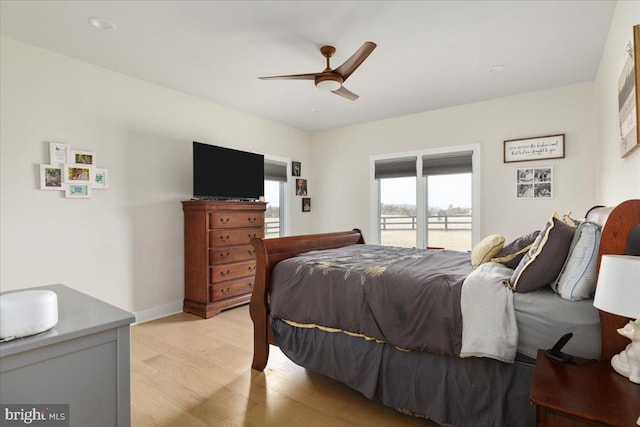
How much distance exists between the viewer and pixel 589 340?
4.75ft

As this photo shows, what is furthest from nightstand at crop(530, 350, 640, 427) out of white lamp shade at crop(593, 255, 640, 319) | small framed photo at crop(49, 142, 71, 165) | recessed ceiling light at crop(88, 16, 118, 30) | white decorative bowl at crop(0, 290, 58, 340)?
small framed photo at crop(49, 142, 71, 165)

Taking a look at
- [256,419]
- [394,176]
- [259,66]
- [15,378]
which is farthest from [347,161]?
[15,378]

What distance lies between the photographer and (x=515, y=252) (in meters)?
2.17

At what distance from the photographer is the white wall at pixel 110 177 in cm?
286

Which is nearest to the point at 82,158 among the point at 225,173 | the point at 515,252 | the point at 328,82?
the point at 225,173

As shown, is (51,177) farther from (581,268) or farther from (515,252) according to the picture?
(581,268)

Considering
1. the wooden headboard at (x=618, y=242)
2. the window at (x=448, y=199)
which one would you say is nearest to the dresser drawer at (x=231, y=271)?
the window at (x=448, y=199)

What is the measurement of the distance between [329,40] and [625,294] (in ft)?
8.75

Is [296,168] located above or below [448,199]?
above

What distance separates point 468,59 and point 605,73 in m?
1.20

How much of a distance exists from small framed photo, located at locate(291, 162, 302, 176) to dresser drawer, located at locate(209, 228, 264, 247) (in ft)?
5.47

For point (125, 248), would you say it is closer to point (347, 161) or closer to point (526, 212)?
point (347, 161)

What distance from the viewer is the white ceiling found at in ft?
8.02
